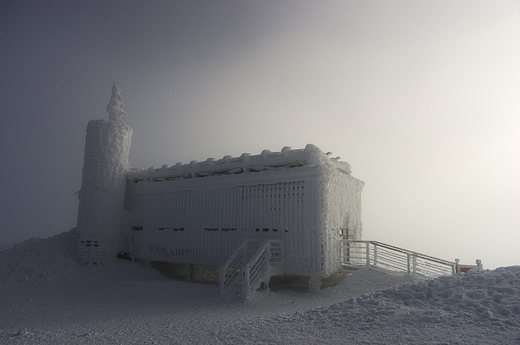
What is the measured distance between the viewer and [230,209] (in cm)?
1542

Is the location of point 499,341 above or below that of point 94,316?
above

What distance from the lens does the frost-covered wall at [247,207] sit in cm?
1338

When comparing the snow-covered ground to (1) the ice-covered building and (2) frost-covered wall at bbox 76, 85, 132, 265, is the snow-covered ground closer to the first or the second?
(1) the ice-covered building

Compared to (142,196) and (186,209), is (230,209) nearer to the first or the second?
(186,209)

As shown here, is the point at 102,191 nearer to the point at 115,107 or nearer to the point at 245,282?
the point at 115,107

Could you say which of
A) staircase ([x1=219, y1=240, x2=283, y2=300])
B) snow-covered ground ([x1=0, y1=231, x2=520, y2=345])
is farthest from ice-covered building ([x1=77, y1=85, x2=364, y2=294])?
snow-covered ground ([x1=0, y1=231, x2=520, y2=345])

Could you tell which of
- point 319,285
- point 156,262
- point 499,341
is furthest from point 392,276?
point 156,262

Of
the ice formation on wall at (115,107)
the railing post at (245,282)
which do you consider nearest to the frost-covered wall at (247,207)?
the railing post at (245,282)

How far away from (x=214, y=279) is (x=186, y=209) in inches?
149

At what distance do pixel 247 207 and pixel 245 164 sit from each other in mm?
1908

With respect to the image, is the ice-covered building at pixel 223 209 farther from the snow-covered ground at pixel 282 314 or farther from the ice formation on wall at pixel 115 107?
the snow-covered ground at pixel 282 314

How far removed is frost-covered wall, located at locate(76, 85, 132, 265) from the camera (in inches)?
690

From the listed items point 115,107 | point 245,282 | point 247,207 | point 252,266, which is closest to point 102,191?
point 115,107

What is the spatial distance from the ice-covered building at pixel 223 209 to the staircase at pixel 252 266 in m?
0.04
